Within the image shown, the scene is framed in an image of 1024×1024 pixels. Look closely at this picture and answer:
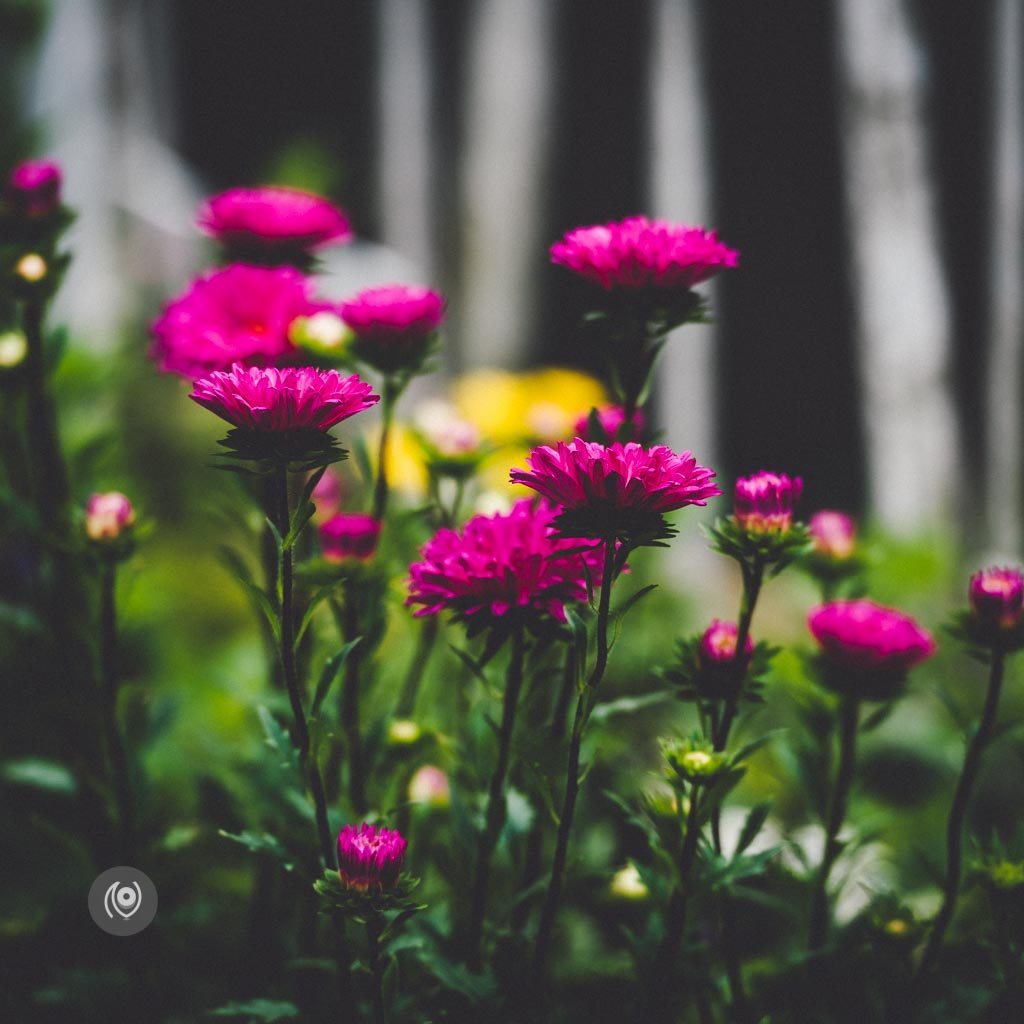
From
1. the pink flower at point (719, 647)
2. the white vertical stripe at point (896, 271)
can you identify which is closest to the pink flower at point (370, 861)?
the pink flower at point (719, 647)

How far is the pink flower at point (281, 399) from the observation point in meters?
0.54

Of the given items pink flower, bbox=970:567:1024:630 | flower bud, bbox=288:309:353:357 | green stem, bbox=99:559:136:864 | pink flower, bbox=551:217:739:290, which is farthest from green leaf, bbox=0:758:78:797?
pink flower, bbox=970:567:1024:630

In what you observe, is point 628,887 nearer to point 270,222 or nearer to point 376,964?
point 376,964

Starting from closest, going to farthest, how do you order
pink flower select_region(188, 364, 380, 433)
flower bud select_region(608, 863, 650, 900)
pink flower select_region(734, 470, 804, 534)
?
pink flower select_region(188, 364, 380, 433) < pink flower select_region(734, 470, 804, 534) < flower bud select_region(608, 863, 650, 900)

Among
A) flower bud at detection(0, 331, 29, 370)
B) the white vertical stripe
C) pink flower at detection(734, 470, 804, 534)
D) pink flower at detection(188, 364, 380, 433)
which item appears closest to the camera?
pink flower at detection(188, 364, 380, 433)

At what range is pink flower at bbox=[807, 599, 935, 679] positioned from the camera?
2.44ft

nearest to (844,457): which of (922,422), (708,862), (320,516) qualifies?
(922,422)

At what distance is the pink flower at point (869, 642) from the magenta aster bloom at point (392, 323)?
406 millimetres

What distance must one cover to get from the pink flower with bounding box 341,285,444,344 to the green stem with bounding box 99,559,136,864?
0.30 m

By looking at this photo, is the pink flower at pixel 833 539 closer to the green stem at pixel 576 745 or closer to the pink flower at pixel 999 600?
the pink flower at pixel 999 600

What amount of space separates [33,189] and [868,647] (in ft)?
2.76

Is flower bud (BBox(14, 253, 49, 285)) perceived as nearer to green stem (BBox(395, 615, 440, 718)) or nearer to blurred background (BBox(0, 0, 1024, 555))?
green stem (BBox(395, 615, 440, 718))

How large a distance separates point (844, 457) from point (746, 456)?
247 millimetres

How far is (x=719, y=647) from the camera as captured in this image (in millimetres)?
681
